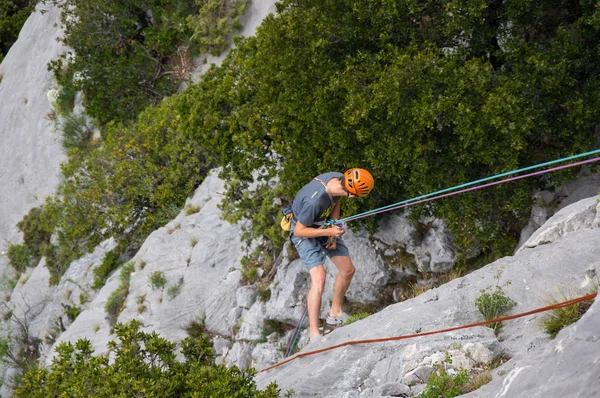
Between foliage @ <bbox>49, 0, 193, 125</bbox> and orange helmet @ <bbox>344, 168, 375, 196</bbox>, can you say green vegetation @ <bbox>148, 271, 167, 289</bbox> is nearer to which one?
orange helmet @ <bbox>344, 168, 375, 196</bbox>

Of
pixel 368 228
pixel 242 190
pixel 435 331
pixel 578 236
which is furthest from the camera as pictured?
pixel 242 190

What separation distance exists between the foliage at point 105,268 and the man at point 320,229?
1094 centimetres

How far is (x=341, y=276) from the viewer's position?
8281 mm

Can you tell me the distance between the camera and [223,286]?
12891 mm

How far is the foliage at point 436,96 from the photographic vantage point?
7949 mm

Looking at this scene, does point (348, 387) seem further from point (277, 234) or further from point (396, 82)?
point (277, 234)

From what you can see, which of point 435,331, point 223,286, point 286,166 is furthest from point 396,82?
point 223,286

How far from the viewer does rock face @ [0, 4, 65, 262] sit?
82.7 ft

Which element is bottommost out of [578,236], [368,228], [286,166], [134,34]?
[578,236]

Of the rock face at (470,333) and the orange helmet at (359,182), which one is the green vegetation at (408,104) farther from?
the orange helmet at (359,182)

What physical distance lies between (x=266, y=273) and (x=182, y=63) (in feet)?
40.0

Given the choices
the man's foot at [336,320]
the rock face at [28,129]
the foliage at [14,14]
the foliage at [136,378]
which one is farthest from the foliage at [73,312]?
the foliage at [14,14]

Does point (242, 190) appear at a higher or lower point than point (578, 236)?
higher

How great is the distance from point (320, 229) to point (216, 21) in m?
14.7
